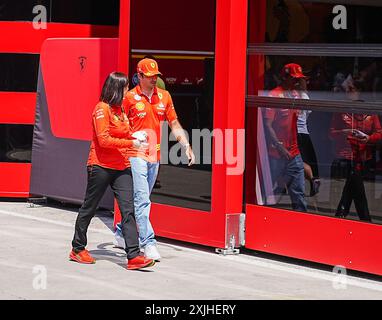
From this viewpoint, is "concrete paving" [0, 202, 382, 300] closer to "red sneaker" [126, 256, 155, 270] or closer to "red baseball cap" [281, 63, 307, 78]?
"red sneaker" [126, 256, 155, 270]

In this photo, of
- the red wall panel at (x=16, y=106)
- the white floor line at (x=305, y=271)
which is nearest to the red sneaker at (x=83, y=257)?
the white floor line at (x=305, y=271)

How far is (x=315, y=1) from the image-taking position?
893 cm

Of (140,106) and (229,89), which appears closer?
(140,106)

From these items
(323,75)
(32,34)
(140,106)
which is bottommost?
(140,106)

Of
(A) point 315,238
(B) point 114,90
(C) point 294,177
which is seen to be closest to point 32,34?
(B) point 114,90

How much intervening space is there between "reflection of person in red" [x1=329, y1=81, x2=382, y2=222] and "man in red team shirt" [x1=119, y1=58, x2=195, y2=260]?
140 centimetres

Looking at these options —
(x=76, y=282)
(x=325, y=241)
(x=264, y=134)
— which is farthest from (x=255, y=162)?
(x=76, y=282)

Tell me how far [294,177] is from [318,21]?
4.85 feet

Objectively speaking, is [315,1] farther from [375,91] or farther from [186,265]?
[186,265]

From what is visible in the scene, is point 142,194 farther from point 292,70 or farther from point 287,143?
point 292,70

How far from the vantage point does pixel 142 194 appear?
8.99 metres

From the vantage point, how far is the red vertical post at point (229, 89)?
946cm

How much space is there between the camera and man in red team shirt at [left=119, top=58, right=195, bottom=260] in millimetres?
9000

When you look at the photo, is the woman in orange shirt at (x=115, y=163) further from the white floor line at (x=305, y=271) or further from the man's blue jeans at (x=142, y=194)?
the white floor line at (x=305, y=271)
